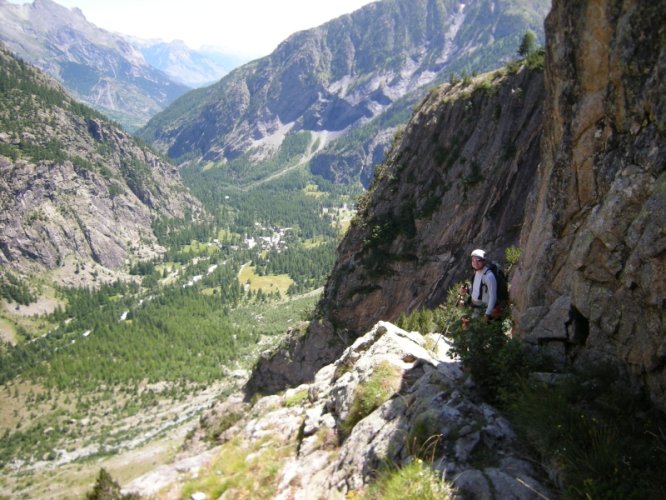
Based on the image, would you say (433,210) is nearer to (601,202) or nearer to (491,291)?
(491,291)

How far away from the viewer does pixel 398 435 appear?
12.3 metres

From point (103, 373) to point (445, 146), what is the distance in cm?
14351

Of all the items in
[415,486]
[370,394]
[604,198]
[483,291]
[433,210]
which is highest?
[604,198]

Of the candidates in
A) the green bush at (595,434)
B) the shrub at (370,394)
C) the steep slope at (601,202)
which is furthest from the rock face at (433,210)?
the green bush at (595,434)

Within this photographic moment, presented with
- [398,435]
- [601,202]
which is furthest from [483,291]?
[398,435]

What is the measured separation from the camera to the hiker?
14.9m

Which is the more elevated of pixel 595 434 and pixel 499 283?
pixel 499 283

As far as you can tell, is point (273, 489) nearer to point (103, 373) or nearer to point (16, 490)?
point (16, 490)

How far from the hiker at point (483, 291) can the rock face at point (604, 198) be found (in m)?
0.99

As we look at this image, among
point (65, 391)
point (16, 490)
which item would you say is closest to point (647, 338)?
point (16, 490)

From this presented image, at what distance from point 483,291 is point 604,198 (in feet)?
16.1

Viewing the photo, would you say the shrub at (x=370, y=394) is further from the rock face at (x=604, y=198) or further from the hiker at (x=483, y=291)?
the rock face at (x=604, y=198)

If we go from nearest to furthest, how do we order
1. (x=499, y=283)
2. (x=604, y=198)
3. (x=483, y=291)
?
(x=604, y=198)
(x=499, y=283)
(x=483, y=291)

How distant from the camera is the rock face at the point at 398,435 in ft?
32.8
